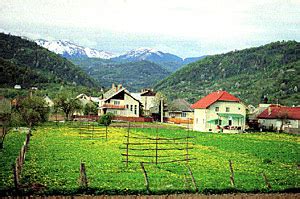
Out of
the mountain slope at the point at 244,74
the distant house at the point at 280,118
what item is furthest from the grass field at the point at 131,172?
the mountain slope at the point at 244,74

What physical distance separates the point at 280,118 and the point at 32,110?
3241 cm

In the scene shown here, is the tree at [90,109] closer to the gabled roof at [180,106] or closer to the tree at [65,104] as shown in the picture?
the tree at [65,104]

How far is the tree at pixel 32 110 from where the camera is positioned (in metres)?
39.4

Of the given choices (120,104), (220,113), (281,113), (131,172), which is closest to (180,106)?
(120,104)

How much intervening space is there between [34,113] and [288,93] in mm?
71013

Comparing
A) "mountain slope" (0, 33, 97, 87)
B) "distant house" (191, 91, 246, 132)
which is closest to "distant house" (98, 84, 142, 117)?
"distant house" (191, 91, 246, 132)

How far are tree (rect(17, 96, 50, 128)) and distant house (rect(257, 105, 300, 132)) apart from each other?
30.2 meters

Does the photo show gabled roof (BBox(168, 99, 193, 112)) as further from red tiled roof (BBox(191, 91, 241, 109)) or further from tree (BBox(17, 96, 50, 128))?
tree (BBox(17, 96, 50, 128))

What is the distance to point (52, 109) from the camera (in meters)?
54.3

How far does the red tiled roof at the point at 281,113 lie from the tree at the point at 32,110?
30.6 m

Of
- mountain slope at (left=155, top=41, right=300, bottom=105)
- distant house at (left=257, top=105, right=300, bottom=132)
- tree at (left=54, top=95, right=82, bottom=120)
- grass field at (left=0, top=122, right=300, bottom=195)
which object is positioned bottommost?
grass field at (left=0, top=122, right=300, bottom=195)

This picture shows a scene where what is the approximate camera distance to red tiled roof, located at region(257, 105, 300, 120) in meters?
54.1

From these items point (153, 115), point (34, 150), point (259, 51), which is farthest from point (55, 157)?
point (259, 51)

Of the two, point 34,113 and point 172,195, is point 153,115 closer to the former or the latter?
point 34,113
